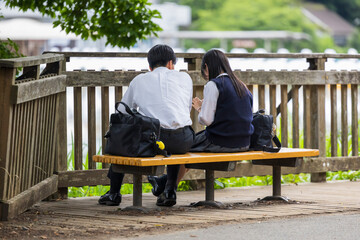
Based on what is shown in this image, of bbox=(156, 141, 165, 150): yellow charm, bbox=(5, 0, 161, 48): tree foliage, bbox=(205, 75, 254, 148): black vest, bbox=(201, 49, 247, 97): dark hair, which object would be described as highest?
bbox=(5, 0, 161, 48): tree foliage

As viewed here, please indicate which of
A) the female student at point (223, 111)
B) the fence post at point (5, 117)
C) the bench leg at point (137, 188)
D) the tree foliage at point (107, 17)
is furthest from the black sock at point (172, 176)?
the tree foliage at point (107, 17)

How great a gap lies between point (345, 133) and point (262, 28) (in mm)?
76748

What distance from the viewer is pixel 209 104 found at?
22.0 feet

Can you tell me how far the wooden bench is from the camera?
627 cm

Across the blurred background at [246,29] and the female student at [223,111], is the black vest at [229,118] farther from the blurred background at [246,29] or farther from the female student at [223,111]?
the blurred background at [246,29]

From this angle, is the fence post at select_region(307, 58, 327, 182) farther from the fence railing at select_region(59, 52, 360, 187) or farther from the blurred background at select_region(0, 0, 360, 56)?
the blurred background at select_region(0, 0, 360, 56)

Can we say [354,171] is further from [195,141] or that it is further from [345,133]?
[195,141]

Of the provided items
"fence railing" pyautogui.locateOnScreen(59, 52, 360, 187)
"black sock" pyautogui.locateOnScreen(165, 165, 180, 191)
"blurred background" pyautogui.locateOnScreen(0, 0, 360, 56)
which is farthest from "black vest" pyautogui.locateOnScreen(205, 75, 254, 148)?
"blurred background" pyautogui.locateOnScreen(0, 0, 360, 56)

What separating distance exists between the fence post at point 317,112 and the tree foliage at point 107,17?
229 centimetres

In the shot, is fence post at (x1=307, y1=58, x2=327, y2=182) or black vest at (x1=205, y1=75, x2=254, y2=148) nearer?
black vest at (x1=205, y1=75, x2=254, y2=148)

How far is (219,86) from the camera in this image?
669cm

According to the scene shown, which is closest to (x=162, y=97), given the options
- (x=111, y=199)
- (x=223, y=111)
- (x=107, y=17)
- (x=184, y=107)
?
(x=184, y=107)

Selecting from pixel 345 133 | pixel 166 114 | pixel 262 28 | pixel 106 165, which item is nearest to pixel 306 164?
pixel 345 133

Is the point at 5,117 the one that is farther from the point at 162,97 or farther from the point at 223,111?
the point at 223,111
